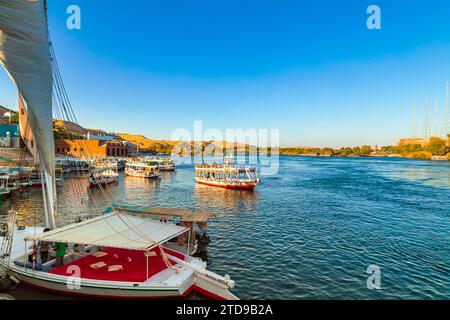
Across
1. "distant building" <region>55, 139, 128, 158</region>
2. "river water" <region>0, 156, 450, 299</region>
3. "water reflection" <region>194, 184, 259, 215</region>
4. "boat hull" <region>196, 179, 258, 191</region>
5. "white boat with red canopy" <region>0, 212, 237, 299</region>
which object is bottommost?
"river water" <region>0, 156, 450, 299</region>

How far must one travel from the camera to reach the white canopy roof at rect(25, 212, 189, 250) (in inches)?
561

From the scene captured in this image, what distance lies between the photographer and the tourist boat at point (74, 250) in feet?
44.0

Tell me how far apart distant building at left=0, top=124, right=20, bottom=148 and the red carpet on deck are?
239ft

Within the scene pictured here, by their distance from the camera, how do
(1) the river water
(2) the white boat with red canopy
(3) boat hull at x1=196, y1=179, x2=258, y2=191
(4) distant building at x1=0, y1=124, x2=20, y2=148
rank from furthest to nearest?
(4) distant building at x1=0, y1=124, x2=20, y2=148
(3) boat hull at x1=196, y1=179, x2=258, y2=191
(1) the river water
(2) the white boat with red canopy

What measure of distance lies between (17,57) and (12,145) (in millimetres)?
75261

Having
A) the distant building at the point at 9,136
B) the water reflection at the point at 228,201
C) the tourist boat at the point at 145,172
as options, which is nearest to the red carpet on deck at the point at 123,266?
the water reflection at the point at 228,201

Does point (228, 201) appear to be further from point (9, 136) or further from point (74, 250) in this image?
point (9, 136)

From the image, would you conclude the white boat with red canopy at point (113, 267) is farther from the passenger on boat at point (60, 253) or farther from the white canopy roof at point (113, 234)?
the passenger on boat at point (60, 253)

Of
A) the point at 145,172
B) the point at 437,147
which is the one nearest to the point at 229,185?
the point at 145,172

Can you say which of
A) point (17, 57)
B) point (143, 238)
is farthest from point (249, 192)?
point (17, 57)

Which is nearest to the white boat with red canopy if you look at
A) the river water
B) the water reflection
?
the river water

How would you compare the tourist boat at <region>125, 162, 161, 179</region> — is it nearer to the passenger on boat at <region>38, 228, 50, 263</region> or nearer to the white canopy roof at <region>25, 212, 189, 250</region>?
the white canopy roof at <region>25, 212, 189, 250</region>

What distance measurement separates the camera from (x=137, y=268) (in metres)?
15.1

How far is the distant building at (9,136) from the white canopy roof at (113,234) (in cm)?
7193
